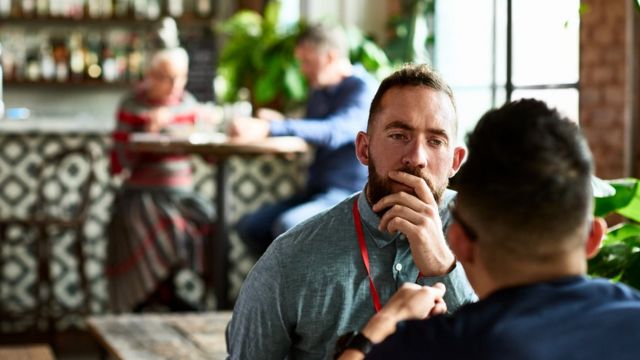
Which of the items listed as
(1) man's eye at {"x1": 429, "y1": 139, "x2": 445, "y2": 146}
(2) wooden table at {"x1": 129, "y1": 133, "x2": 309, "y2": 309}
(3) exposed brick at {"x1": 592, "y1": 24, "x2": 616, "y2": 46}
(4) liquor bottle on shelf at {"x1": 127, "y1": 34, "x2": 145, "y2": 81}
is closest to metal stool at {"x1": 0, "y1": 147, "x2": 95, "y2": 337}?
(2) wooden table at {"x1": 129, "y1": 133, "x2": 309, "y2": 309}

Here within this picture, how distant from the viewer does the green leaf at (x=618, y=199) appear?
2.35 meters

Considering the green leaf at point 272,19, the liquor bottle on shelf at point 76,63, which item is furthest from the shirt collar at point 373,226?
the liquor bottle on shelf at point 76,63

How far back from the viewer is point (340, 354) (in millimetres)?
1649

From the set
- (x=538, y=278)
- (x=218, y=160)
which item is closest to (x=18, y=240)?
(x=218, y=160)

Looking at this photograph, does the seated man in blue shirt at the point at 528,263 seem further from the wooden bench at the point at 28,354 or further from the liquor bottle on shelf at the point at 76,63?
the liquor bottle on shelf at the point at 76,63

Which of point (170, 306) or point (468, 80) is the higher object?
point (468, 80)

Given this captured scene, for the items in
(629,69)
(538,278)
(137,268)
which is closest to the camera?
(538,278)

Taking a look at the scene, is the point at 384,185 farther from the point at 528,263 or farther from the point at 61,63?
the point at 61,63

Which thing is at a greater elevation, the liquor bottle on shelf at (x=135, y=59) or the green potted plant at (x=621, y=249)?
the liquor bottle on shelf at (x=135, y=59)

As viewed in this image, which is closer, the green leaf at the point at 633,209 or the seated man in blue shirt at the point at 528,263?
the seated man in blue shirt at the point at 528,263

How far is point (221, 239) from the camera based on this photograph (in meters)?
5.38

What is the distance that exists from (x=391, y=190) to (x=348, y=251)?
4.9 inches

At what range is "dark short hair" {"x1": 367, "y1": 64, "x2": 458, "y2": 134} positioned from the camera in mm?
1940

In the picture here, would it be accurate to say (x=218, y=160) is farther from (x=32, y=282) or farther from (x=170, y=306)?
(x=32, y=282)
